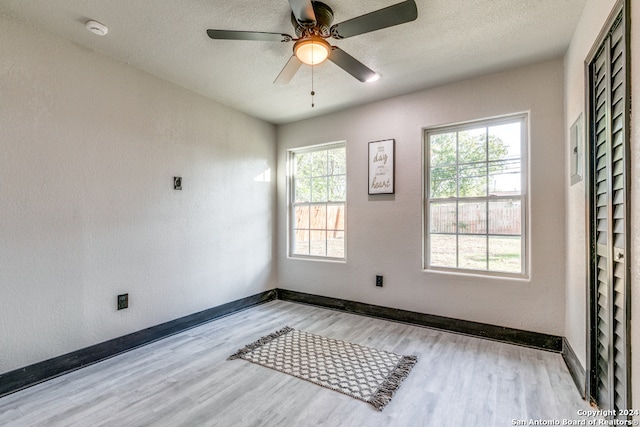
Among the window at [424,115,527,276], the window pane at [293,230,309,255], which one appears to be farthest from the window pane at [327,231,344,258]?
the window at [424,115,527,276]

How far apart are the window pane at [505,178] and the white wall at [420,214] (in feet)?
0.50

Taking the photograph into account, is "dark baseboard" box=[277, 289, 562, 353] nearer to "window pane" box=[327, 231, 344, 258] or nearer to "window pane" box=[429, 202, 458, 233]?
"window pane" box=[327, 231, 344, 258]

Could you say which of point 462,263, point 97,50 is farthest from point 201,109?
point 462,263

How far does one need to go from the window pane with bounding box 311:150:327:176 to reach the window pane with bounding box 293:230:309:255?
835 mm

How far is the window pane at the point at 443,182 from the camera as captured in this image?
309cm

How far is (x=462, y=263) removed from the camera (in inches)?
119

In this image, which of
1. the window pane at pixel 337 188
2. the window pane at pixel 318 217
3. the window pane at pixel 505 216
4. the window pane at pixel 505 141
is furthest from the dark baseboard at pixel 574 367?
the window pane at pixel 318 217

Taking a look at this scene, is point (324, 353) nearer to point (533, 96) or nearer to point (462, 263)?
point (462, 263)

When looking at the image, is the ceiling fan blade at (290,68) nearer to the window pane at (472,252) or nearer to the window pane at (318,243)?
the window pane at (318,243)

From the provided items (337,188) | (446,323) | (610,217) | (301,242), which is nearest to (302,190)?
(337,188)

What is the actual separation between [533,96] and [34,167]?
4.04 meters

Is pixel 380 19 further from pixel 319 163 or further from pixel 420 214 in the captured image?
pixel 319 163

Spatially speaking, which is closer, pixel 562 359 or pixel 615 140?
pixel 615 140

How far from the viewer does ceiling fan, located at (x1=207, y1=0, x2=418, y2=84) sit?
1.57 metres
